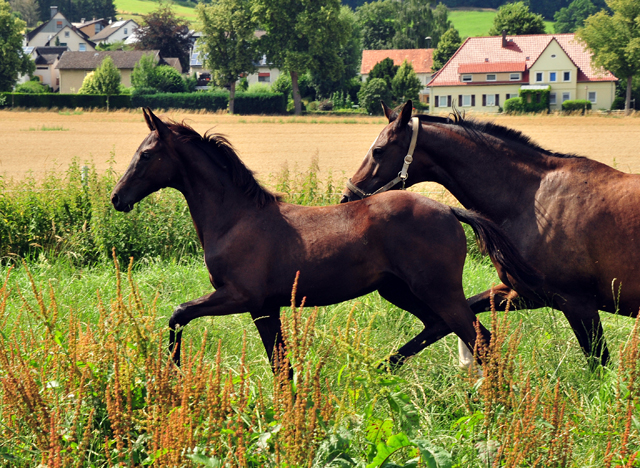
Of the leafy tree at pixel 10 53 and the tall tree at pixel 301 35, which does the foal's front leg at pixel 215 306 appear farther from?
the leafy tree at pixel 10 53

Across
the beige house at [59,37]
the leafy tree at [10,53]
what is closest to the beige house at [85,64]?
the leafy tree at [10,53]

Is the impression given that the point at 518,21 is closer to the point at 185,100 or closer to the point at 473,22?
the point at 473,22

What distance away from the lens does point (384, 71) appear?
6550cm

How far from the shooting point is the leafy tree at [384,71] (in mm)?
65200

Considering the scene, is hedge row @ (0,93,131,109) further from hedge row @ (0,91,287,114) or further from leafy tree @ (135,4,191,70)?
leafy tree @ (135,4,191,70)

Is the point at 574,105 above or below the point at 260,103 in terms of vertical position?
below

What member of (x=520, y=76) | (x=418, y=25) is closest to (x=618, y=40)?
(x=520, y=76)

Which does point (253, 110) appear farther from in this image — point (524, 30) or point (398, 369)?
point (398, 369)

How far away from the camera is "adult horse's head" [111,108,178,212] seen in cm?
471

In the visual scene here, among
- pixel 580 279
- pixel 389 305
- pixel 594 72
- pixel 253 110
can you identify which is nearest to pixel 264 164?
pixel 389 305

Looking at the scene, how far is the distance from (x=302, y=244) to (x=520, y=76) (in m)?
75.4

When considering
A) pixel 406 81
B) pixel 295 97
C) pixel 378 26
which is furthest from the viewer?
pixel 378 26

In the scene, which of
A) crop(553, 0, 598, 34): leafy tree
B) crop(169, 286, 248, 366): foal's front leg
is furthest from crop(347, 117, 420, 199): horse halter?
crop(553, 0, 598, 34): leafy tree

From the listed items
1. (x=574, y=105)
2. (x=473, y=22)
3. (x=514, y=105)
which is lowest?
(x=574, y=105)
